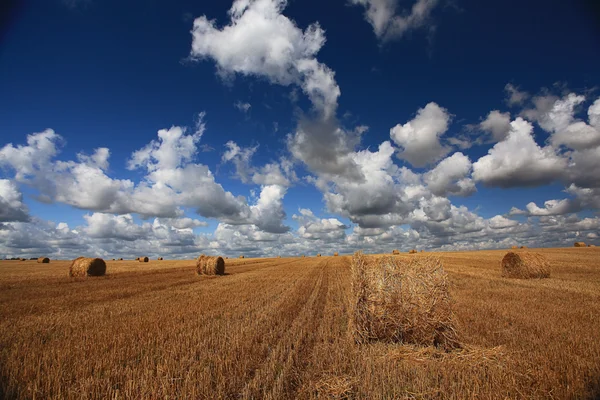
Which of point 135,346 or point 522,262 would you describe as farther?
point 522,262

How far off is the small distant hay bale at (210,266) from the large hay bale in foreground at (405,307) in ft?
73.8

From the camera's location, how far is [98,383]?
4703mm

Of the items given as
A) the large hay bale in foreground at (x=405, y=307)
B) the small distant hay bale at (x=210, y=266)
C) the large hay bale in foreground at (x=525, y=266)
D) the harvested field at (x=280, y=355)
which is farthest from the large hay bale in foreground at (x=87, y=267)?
the large hay bale in foreground at (x=525, y=266)

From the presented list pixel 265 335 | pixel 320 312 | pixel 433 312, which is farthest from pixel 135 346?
pixel 433 312

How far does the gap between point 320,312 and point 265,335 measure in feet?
10.4

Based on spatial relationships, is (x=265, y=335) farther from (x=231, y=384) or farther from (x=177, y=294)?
(x=177, y=294)

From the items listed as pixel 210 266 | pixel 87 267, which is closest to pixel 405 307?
pixel 210 266

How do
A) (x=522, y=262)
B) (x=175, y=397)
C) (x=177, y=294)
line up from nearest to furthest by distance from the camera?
(x=175, y=397), (x=177, y=294), (x=522, y=262)

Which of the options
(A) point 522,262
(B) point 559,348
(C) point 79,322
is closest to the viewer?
(B) point 559,348

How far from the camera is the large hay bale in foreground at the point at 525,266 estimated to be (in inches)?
743

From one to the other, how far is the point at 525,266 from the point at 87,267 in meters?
32.5

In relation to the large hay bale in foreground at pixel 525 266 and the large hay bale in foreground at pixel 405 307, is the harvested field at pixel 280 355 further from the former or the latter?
the large hay bale in foreground at pixel 525 266

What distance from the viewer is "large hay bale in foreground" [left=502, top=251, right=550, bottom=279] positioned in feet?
61.9

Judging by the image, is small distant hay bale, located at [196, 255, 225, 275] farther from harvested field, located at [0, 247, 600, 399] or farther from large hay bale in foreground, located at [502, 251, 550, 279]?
large hay bale in foreground, located at [502, 251, 550, 279]
